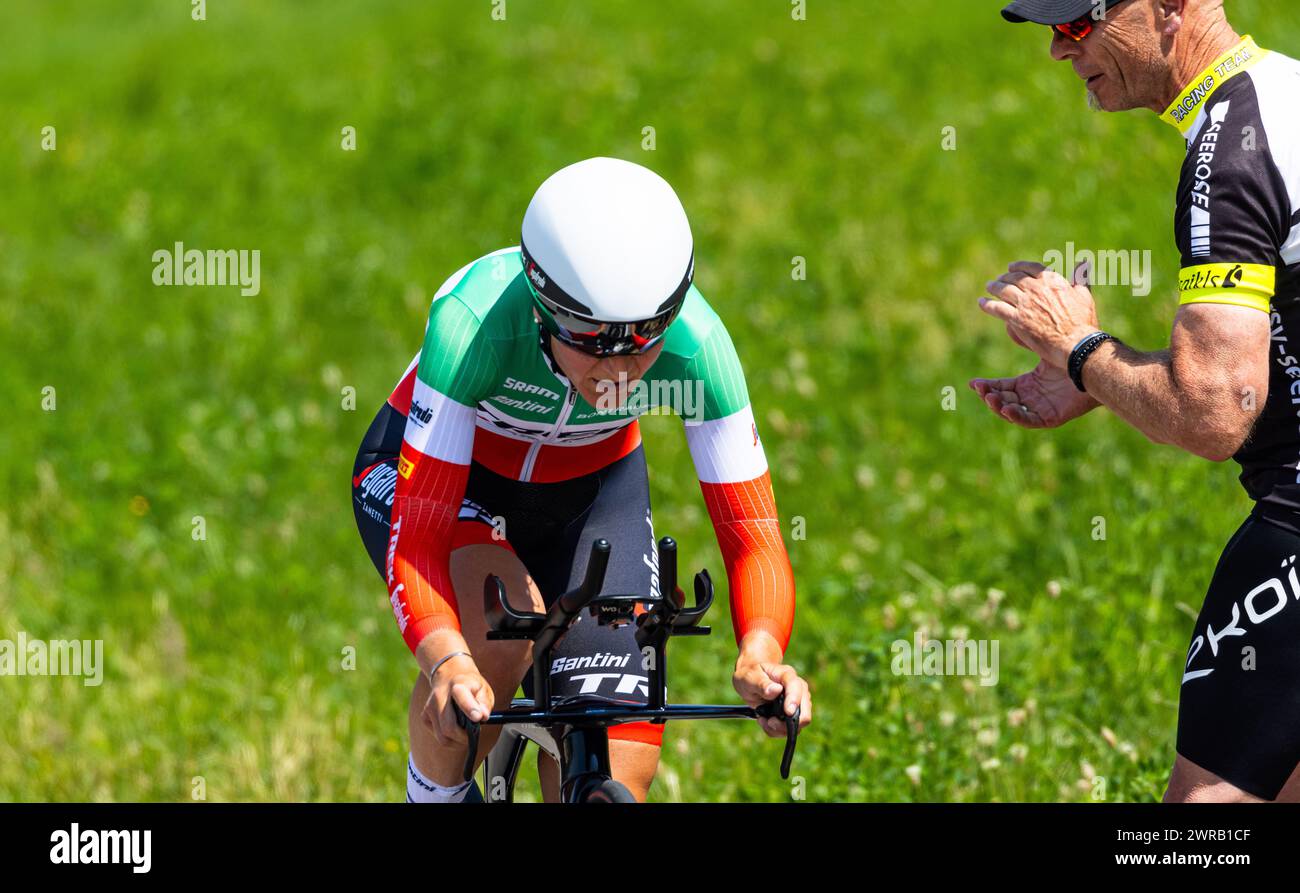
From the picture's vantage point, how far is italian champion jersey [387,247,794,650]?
4578 millimetres

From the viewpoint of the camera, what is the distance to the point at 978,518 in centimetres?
886

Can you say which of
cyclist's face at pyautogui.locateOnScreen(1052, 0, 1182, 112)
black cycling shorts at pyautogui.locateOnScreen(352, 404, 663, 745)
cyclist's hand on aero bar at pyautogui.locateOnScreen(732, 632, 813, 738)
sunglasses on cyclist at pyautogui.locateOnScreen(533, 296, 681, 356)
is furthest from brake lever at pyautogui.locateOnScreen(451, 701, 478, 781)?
cyclist's face at pyautogui.locateOnScreen(1052, 0, 1182, 112)

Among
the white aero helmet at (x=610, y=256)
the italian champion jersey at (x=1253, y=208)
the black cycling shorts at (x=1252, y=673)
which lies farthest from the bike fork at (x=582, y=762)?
the italian champion jersey at (x=1253, y=208)

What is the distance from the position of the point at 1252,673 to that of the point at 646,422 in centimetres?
668

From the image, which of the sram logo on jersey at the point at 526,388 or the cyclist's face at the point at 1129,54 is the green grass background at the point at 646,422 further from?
the cyclist's face at the point at 1129,54

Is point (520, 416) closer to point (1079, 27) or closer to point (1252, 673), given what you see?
point (1079, 27)

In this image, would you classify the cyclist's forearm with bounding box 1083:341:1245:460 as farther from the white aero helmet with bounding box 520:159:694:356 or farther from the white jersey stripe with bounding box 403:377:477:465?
the white jersey stripe with bounding box 403:377:477:465

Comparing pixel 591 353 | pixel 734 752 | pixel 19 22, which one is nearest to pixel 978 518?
pixel 734 752

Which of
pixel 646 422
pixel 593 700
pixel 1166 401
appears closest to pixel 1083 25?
pixel 1166 401

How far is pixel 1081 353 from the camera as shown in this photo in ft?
14.1

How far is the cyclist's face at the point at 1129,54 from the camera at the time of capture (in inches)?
170

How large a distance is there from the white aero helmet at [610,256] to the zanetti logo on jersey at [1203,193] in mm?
1320
